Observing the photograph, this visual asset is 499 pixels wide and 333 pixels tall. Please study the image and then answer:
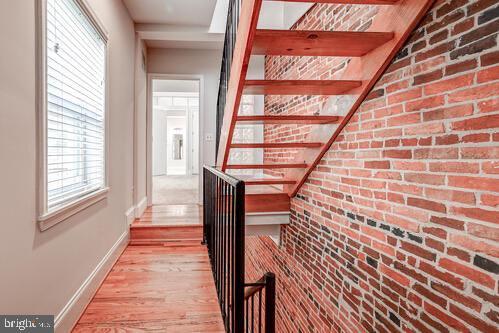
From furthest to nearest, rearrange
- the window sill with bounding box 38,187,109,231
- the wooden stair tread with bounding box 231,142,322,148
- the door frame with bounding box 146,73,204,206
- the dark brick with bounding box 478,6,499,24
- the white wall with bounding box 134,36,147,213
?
the door frame with bounding box 146,73,204,206, the white wall with bounding box 134,36,147,213, the wooden stair tread with bounding box 231,142,322,148, the window sill with bounding box 38,187,109,231, the dark brick with bounding box 478,6,499,24

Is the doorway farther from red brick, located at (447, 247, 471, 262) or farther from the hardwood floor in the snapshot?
red brick, located at (447, 247, 471, 262)

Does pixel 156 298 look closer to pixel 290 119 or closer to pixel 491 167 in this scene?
pixel 290 119

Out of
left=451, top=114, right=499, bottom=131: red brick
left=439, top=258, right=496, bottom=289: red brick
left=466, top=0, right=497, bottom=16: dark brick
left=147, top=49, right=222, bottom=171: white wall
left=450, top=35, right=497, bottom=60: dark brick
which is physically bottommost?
left=439, top=258, right=496, bottom=289: red brick

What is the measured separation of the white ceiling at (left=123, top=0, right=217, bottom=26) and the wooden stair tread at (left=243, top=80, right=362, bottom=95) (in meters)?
1.92

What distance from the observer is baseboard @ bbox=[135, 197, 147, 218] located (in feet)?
13.7

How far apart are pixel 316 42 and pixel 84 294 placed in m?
2.32

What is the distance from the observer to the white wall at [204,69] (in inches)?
197

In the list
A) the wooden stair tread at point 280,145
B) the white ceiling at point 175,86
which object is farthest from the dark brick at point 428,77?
the white ceiling at point 175,86

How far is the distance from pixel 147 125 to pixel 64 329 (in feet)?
11.3

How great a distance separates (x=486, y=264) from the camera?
126 centimetres

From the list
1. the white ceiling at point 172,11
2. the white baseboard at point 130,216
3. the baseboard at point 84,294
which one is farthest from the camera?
the white baseboard at point 130,216

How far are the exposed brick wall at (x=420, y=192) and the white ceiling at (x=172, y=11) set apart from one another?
160 centimetres

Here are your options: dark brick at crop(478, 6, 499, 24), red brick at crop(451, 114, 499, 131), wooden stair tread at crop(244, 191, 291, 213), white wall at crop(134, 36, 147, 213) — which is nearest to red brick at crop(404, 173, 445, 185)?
red brick at crop(451, 114, 499, 131)

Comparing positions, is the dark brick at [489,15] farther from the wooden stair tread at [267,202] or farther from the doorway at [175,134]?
the doorway at [175,134]
